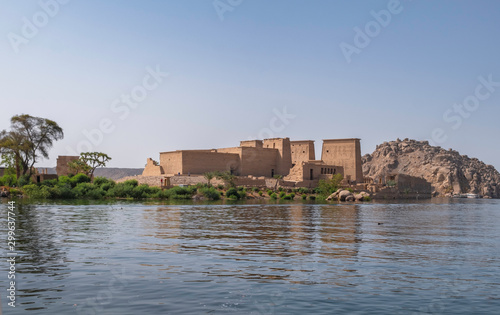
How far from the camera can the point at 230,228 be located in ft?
72.5

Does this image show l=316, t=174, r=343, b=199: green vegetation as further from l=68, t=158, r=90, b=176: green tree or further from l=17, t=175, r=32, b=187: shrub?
l=17, t=175, r=32, b=187: shrub

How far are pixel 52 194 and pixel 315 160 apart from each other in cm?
4049

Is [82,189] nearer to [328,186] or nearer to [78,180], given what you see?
[78,180]

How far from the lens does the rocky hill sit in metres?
137

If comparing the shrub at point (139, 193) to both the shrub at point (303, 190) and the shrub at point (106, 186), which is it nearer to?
the shrub at point (106, 186)

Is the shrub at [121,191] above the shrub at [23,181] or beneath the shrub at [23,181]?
beneath

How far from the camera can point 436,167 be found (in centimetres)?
14250

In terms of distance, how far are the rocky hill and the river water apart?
113709 mm

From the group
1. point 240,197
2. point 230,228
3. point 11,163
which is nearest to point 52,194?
point 11,163

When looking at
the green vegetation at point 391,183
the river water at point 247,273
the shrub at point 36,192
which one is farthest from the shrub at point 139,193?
the green vegetation at point 391,183

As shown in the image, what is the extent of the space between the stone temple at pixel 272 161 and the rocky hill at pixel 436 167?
55.1m

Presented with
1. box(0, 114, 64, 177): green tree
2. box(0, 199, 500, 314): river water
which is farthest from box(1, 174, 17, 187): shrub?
box(0, 199, 500, 314): river water

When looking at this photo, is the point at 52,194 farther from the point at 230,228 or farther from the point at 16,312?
the point at 16,312

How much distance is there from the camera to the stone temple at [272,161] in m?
67.6
